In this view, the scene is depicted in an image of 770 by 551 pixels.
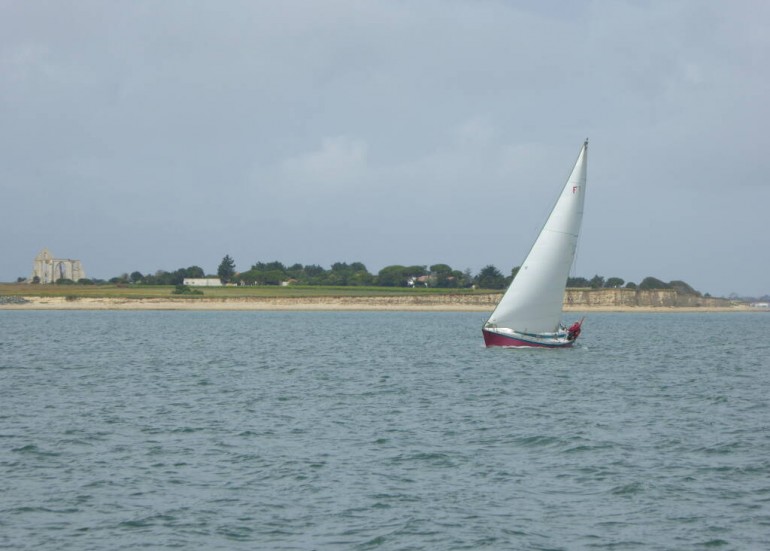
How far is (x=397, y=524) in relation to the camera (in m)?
17.2

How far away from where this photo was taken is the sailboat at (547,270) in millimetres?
53250

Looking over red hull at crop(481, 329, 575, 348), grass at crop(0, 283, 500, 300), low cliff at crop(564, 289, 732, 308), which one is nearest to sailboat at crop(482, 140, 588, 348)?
red hull at crop(481, 329, 575, 348)

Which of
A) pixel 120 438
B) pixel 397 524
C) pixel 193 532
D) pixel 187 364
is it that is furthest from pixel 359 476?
pixel 187 364

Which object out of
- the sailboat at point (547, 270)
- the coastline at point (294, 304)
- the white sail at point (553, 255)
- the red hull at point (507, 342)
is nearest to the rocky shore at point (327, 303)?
the coastline at point (294, 304)

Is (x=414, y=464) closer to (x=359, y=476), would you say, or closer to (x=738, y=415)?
(x=359, y=476)

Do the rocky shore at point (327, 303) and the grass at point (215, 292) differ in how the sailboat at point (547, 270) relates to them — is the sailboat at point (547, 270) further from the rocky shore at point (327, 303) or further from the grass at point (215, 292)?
the grass at point (215, 292)

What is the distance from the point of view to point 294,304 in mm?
166625

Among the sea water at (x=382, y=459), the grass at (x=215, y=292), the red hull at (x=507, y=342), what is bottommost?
the sea water at (x=382, y=459)

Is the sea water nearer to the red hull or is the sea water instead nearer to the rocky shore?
the red hull

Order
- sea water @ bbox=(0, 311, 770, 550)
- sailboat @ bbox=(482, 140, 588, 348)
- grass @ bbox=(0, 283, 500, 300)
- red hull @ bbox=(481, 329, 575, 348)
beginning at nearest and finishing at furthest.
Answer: sea water @ bbox=(0, 311, 770, 550) → sailboat @ bbox=(482, 140, 588, 348) → red hull @ bbox=(481, 329, 575, 348) → grass @ bbox=(0, 283, 500, 300)

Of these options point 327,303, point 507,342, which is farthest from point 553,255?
point 327,303

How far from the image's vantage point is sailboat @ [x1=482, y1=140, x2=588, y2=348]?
53.2 metres

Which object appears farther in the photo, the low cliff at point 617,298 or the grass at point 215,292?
the low cliff at point 617,298

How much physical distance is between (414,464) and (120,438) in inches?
339
